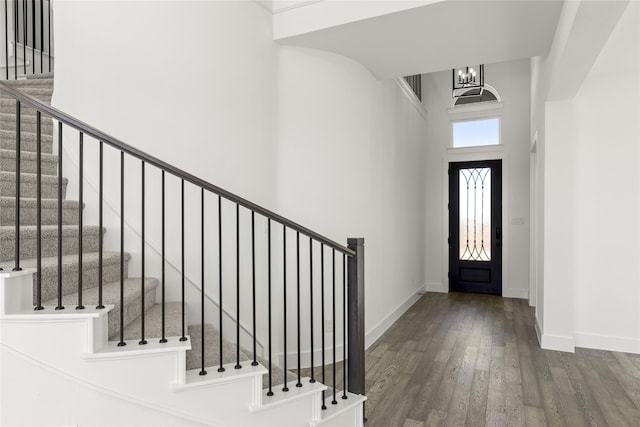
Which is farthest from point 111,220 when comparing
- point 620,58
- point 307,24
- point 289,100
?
point 620,58

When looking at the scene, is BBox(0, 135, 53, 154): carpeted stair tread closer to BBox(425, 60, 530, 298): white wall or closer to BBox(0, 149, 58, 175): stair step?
BBox(0, 149, 58, 175): stair step

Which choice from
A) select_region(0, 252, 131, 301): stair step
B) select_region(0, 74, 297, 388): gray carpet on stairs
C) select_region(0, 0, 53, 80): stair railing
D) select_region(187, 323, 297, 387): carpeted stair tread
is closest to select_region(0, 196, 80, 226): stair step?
select_region(0, 74, 297, 388): gray carpet on stairs

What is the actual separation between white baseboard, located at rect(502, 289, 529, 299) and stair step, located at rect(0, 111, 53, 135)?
6.39 meters

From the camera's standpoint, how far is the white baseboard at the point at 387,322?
13.6 feet

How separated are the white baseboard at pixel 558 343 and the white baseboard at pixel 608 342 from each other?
17cm

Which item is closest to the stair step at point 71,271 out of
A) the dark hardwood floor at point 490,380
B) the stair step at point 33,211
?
the stair step at point 33,211

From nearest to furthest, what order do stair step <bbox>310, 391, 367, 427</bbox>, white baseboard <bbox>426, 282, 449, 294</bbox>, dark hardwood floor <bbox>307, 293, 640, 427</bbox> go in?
stair step <bbox>310, 391, 367, 427</bbox>
dark hardwood floor <bbox>307, 293, 640, 427</bbox>
white baseboard <bbox>426, 282, 449, 294</bbox>

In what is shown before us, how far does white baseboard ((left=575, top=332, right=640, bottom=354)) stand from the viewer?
394 cm

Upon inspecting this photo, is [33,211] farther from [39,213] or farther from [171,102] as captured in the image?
[171,102]

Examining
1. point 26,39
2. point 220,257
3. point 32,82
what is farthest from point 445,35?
point 26,39

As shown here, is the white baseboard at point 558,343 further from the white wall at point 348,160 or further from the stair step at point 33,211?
the stair step at point 33,211

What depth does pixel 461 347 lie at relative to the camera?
404cm

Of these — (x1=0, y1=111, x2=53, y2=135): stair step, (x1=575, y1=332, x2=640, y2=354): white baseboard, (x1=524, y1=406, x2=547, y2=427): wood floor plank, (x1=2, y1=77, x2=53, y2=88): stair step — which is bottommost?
(x1=524, y1=406, x2=547, y2=427): wood floor plank

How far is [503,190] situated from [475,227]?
744mm
